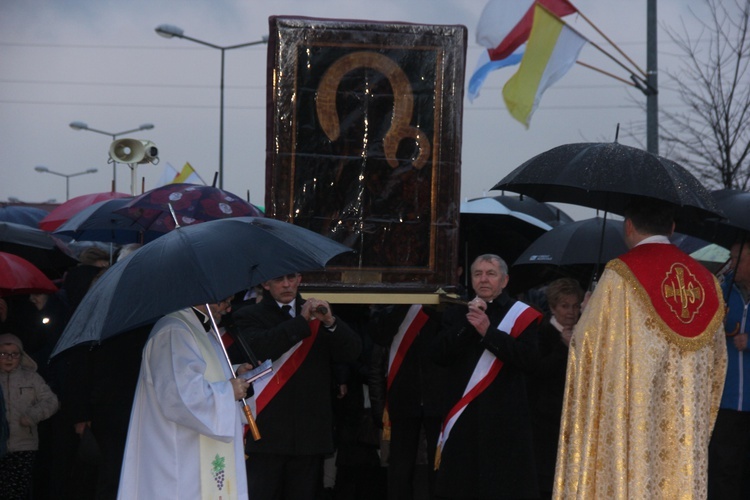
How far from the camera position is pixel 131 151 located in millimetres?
14805

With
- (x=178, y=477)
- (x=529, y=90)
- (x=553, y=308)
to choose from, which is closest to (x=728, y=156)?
(x=529, y=90)

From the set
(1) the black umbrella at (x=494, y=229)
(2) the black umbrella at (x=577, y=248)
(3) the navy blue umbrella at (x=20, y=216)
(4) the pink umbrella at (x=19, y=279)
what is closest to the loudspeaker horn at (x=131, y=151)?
(3) the navy blue umbrella at (x=20, y=216)

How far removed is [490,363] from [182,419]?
2.71 m

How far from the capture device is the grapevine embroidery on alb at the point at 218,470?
6.18 meters

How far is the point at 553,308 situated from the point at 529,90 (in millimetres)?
4909

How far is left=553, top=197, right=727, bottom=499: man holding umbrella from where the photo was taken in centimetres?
641

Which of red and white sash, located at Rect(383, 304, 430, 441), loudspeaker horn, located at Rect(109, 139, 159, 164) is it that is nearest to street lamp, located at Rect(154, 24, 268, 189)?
loudspeaker horn, located at Rect(109, 139, 159, 164)

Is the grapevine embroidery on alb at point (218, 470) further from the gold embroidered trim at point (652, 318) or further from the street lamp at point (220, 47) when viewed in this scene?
the street lamp at point (220, 47)

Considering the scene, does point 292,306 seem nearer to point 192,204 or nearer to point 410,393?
point 410,393

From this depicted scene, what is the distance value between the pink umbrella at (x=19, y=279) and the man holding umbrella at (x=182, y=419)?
3320 mm

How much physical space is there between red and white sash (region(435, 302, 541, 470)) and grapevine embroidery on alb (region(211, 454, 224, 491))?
2.32 m

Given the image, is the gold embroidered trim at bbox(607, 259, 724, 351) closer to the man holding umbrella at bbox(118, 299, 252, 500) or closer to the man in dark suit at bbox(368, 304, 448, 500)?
the man holding umbrella at bbox(118, 299, 252, 500)

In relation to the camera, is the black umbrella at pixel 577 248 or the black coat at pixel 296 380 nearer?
the black coat at pixel 296 380

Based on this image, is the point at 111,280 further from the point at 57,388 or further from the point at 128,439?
the point at 57,388
